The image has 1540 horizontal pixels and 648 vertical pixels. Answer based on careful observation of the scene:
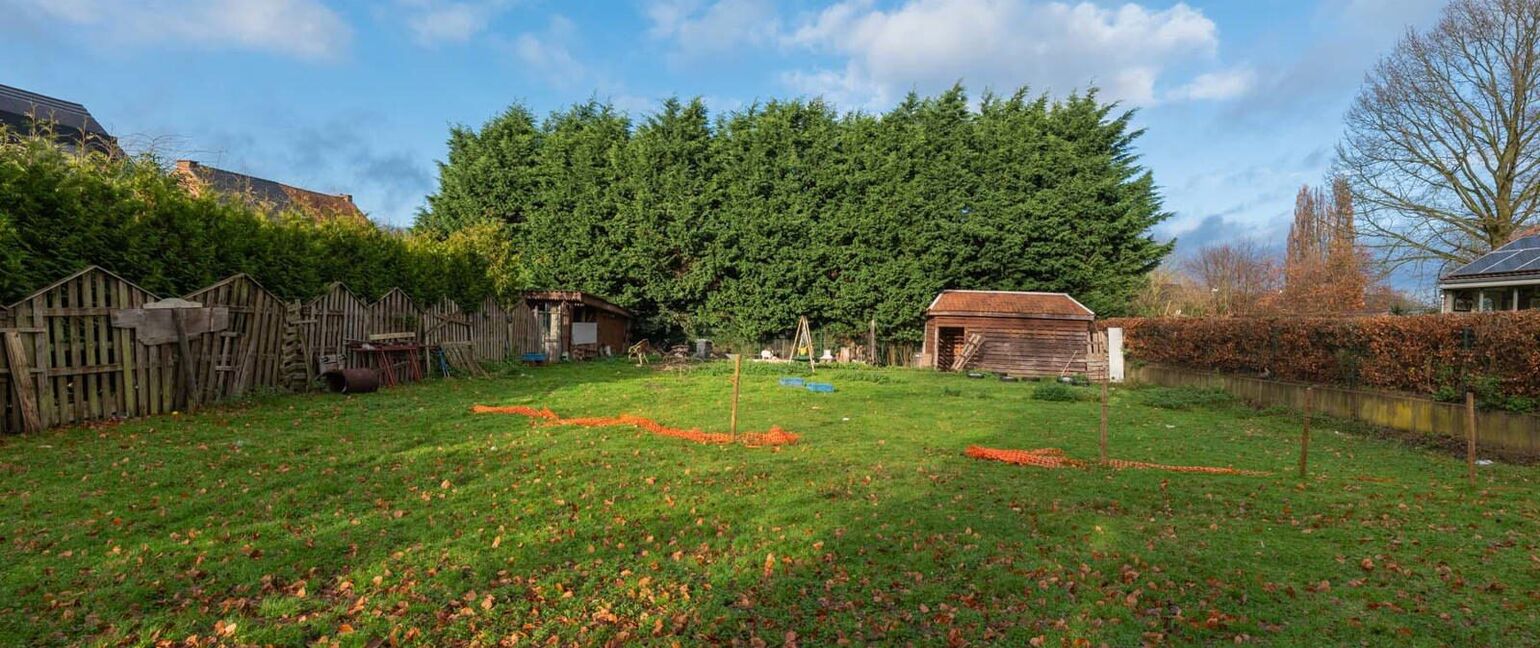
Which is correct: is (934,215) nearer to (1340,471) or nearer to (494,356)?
(494,356)

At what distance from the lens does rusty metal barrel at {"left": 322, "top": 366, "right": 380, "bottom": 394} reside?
12.4 meters

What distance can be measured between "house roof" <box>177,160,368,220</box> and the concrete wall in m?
20.5

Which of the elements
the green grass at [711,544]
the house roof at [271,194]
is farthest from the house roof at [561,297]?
the green grass at [711,544]

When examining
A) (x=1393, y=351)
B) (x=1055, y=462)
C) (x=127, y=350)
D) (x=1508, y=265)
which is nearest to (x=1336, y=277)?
(x=1508, y=265)

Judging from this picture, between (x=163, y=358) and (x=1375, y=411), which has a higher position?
(x=163, y=358)

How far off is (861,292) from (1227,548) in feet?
74.3

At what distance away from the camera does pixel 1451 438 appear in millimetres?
10273

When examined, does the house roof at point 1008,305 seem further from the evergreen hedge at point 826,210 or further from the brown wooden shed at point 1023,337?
the evergreen hedge at point 826,210

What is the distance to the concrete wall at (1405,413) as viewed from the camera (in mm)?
9516

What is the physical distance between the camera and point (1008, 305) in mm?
24922

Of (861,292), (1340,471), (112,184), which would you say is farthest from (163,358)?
(861,292)

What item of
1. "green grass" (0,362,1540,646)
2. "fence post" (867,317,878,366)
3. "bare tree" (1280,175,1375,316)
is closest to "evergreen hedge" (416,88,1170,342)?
"fence post" (867,317,878,366)

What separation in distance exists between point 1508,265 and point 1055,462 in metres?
17.7

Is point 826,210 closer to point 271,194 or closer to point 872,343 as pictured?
point 872,343
